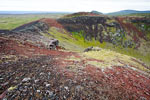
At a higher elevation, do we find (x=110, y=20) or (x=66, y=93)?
(x=110, y=20)

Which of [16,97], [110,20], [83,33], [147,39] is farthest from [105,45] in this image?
[16,97]

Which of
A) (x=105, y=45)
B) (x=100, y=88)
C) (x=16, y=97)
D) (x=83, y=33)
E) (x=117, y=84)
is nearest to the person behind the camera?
(x=16, y=97)

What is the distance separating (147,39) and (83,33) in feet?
210

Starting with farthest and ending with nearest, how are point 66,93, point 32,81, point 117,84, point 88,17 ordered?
point 88,17
point 117,84
point 32,81
point 66,93

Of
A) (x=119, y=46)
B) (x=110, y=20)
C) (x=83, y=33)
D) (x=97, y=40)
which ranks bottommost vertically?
(x=119, y=46)

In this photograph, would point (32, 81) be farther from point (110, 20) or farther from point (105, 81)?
point (110, 20)

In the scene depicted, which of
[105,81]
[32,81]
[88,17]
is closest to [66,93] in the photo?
[32,81]

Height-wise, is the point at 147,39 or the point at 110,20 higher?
the point at 110,20

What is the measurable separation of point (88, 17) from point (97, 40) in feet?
92.1

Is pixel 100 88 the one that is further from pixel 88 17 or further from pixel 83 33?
pixel 88 17

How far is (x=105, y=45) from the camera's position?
82.2 m

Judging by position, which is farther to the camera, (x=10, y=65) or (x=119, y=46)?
(x=119, y=46)

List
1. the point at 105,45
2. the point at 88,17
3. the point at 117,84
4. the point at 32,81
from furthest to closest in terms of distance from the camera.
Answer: the point at 88,17 → the point at 105,45 → the point at 117,84 → the point at 32,81

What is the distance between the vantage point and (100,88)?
28.1ft
